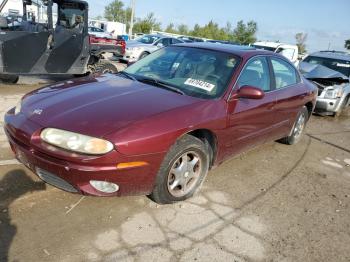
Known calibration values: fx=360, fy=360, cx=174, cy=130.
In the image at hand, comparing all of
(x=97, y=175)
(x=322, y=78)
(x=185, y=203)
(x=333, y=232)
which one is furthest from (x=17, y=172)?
(x=322, y=78)

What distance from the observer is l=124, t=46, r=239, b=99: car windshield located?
3.90m

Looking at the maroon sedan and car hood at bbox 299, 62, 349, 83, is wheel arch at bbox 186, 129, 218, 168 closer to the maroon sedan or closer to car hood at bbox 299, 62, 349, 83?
the maroon sedan

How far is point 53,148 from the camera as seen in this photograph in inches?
117

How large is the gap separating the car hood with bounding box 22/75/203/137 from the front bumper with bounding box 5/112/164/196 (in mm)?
223

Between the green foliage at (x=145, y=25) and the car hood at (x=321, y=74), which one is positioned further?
the green foliage at (x=145, y=25)

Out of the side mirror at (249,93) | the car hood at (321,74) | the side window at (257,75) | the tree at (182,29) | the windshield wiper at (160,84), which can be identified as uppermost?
the side window at (257,75)

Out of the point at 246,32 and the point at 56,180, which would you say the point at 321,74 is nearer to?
the point at 56,180

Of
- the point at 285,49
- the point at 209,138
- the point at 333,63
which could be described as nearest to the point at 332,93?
the point at 333,63

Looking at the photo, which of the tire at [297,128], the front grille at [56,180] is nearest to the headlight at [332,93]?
the tire at [297,128]

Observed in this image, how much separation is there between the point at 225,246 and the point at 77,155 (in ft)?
4.82

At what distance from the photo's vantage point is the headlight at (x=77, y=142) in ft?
9.46

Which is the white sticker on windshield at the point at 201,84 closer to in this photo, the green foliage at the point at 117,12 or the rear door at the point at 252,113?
the rear door at the point at 252,113

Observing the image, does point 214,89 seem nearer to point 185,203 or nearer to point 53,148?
point 185,203

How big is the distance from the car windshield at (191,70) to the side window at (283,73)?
3.10 feet
